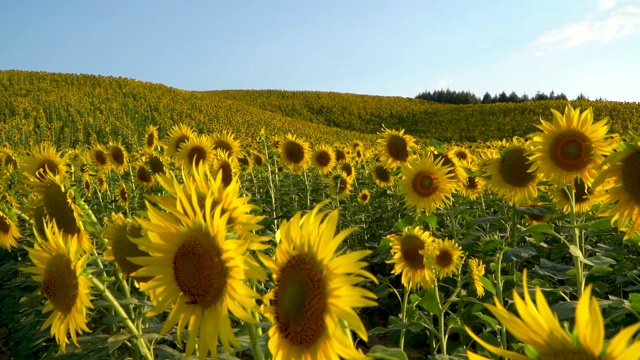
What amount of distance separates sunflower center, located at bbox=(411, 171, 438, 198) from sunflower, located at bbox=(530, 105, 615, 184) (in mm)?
1388

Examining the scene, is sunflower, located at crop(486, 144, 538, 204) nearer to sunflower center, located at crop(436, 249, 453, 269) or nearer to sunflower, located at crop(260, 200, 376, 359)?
sunflower center, located at crop(436, 249, 453, 269)

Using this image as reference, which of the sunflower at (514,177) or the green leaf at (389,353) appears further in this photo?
the sunflower at (514,177)

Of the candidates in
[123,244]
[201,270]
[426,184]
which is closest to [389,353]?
[201,270]

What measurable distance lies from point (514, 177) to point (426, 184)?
2.96 feet

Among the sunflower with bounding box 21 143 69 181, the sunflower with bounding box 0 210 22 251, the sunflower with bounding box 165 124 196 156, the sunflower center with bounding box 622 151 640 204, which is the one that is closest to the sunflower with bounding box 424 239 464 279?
the sunflower center with bounding box 622 151 640 204

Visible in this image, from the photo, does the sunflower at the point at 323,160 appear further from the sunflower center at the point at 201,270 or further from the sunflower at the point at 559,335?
the sunflower at the point at 559,335

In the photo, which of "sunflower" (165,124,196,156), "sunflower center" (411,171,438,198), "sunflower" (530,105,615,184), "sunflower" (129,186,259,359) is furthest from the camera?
"sunflower" (165,124,196,156)

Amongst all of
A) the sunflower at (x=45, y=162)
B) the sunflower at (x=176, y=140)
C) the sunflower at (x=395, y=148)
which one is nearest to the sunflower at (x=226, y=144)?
the sunflower at (x=176, y=140)

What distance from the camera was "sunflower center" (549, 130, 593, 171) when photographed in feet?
11.2

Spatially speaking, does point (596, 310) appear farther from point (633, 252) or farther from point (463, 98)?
point (463, 98)

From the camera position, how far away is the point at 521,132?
3875cm

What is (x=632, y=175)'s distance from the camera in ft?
8.02

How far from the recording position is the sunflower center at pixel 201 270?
1628 millimetres

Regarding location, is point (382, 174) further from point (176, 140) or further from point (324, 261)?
point (324, 261)
